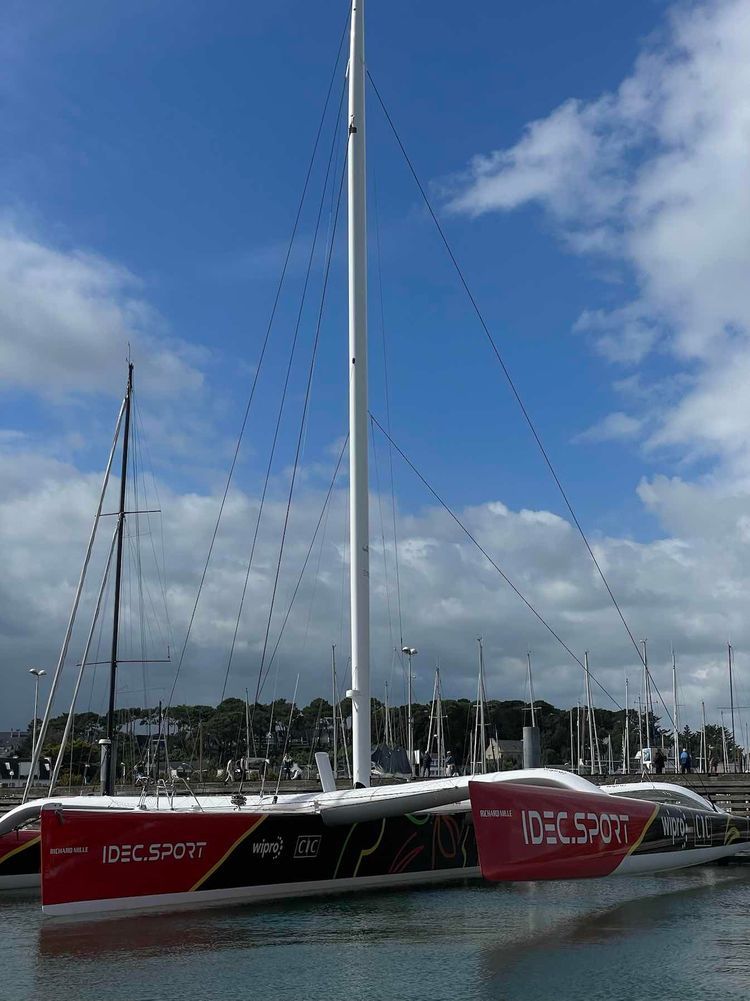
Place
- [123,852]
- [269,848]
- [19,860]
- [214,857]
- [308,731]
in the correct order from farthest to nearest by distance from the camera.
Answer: [308,731] < [19,860] < [269,848] < [214,857] < [123,852]

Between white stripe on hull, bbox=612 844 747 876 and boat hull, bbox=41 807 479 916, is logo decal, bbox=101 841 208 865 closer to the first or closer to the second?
boat hull, bbox=41 807 479 916

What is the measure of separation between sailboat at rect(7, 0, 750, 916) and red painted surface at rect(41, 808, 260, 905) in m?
0.01

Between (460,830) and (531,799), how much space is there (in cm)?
386

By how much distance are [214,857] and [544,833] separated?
3.60 m

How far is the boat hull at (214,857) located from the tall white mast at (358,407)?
920 millimetres

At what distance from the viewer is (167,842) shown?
10.7 meters

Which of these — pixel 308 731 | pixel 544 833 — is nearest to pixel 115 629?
pixel 544 833

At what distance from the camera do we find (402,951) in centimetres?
888

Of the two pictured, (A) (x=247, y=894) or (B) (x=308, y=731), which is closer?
(A) (x=247, y=894)

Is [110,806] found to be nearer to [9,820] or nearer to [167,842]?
[9,820]

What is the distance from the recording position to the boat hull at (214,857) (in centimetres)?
1028

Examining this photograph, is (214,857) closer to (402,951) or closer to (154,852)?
(154,852)

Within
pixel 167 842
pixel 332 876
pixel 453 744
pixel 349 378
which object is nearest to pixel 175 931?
pixel 167 842

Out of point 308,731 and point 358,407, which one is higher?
point 358,407
